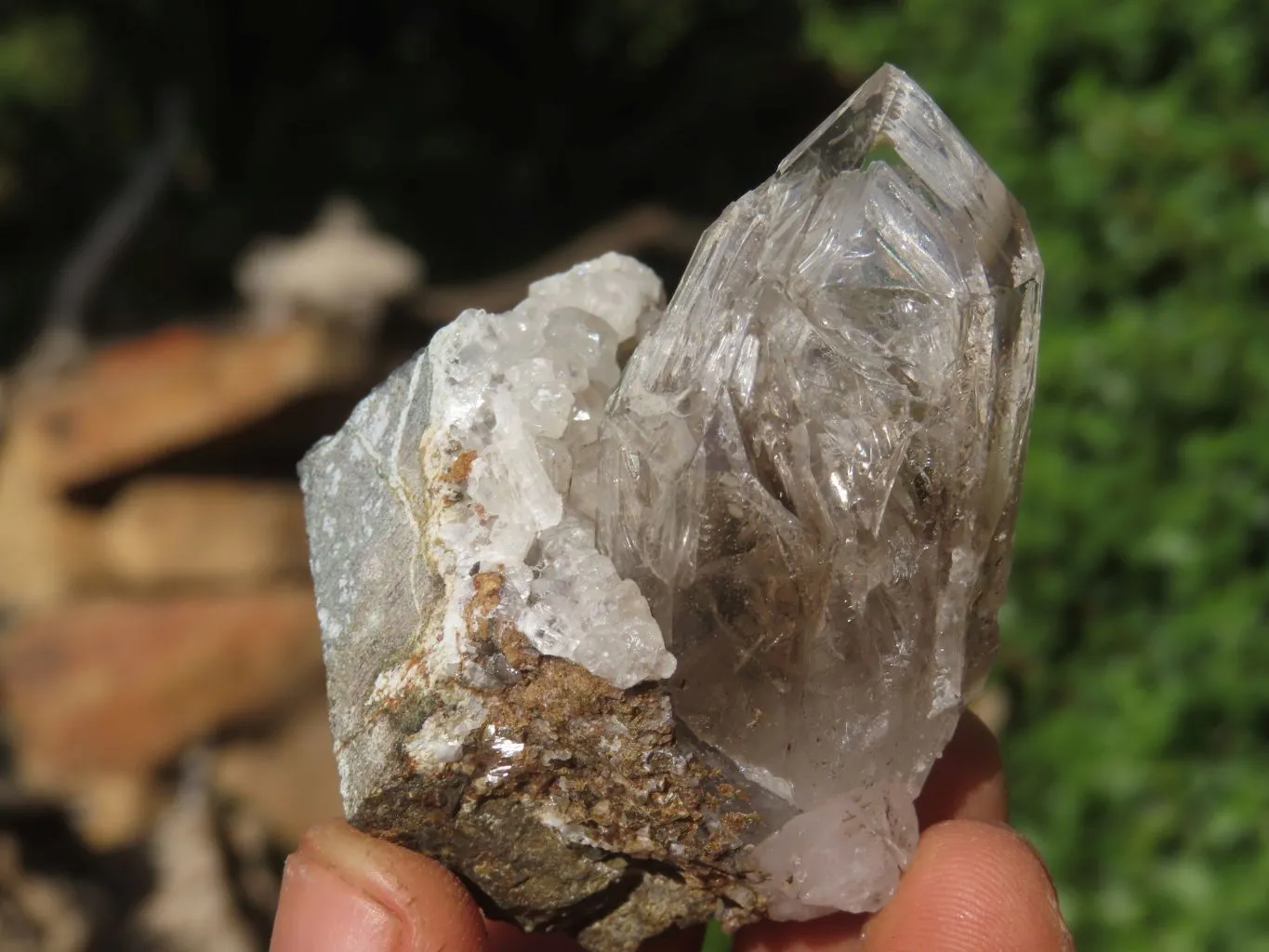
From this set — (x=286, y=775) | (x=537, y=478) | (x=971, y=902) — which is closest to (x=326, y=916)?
(x=537, y=478)

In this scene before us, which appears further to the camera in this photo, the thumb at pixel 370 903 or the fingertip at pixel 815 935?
the fingertip at pixel 815 935

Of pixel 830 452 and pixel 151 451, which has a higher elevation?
pixel 830 452

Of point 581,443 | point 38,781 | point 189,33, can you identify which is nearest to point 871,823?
point 581,443

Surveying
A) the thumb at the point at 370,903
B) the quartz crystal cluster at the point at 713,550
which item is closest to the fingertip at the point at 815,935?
the quartz crystal cluster at the point at 713,550

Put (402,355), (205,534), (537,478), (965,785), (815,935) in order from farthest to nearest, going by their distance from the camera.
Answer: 1. (402,355)
2. (205,534)
3. (965,785)
4. (815,935)
5. (537,478)

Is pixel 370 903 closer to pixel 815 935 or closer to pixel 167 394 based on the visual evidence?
pixel 815 935

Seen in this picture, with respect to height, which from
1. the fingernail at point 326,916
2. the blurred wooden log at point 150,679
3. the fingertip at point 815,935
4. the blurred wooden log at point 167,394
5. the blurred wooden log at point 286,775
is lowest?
the blurred wooden log at point 286,775

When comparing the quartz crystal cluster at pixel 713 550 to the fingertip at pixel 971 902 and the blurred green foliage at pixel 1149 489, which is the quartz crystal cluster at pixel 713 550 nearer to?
the fingertip at pixel 971 902

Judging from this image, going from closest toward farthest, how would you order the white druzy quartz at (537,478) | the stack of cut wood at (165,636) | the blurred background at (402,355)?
the white druzy quartz at (537,478) → the blurred background at (402,355) → the stack of cut wood at (165,636)
